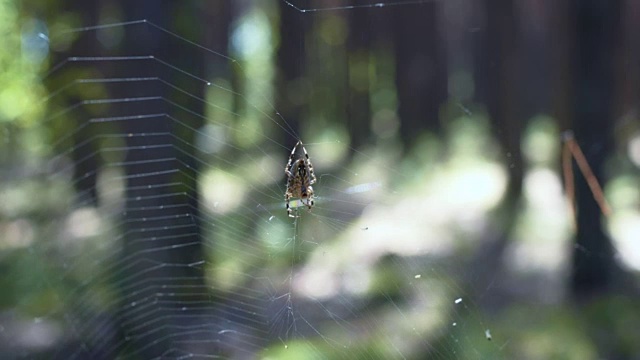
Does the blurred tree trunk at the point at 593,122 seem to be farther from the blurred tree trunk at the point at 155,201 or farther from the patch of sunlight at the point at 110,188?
the patch of sunlight at the point at 110,188

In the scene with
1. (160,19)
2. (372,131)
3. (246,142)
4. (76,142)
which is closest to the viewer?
(160,19)

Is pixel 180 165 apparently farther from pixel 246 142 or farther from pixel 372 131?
pixel 372 131

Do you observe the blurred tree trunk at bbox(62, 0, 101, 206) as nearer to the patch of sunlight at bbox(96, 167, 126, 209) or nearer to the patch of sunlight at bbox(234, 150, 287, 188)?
the patch of sunlight at bbox(96, 167, 126, 209)

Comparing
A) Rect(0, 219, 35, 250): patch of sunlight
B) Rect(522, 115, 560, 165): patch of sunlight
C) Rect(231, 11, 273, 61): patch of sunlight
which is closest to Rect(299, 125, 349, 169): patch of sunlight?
Rect(231, 11, 273, 61): patch of sunlight

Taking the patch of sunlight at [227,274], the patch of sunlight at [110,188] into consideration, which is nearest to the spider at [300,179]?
the patch of sunlight at [110,188]

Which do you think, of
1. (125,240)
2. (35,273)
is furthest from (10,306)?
(125,240)

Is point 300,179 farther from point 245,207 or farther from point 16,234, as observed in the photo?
point 16,234
